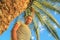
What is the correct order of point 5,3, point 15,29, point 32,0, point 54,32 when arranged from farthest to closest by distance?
1. point 54,32
2. point 32,0
3. point 5,3
4. point 15,29

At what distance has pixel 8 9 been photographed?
36.0 feet

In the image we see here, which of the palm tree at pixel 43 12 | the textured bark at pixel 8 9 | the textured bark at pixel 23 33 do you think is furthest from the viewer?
the palm tree at pixel 43 12

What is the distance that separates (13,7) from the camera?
11.1 metres

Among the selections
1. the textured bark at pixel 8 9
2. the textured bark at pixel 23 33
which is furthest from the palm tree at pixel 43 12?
the textured bark at pixel 23 33

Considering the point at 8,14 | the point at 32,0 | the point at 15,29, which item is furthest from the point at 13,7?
the point at 15,29

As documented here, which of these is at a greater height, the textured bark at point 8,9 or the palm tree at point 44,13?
the textured bark at point 8,9

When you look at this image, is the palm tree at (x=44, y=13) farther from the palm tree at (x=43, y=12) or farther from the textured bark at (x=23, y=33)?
the textured bark at (x=23, y=33)

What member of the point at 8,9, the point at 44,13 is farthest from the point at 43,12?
the point at 8,9

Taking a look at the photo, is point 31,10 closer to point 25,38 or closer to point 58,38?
point 58,38

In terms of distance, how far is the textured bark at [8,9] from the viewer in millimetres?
10839

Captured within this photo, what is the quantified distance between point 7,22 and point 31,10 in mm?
2234

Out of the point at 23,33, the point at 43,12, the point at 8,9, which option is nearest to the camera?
the point at 23,33

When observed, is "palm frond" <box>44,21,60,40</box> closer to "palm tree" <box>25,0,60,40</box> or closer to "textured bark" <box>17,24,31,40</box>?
"palm tree" <box>25,0,60,40</box>

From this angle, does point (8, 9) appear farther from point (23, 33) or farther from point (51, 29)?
point (51, 29)
